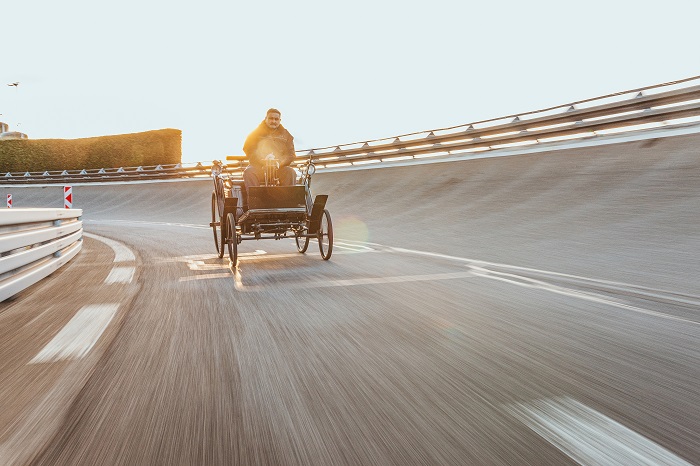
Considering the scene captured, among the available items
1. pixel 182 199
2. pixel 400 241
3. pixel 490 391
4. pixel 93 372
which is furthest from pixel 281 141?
pixel 182 199

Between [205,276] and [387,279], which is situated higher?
[387,279]

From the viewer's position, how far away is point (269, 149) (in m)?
9.78

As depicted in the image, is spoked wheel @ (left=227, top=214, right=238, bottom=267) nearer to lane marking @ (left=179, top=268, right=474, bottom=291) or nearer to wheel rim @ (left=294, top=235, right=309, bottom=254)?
lane marking @ (left=179, top=268, right=474, bottom=291)

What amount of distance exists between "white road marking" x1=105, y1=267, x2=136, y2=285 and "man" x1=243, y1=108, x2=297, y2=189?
2.22 m

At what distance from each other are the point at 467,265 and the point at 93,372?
5.51 m

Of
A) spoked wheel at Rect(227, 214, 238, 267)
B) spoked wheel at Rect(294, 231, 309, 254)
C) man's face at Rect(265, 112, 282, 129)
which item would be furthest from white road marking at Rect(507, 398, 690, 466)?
spoked wheel at Rect(294, 231, 309, 254)

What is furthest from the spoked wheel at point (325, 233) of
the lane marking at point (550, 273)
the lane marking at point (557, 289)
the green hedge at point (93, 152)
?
the green hedge at point (93, 152)

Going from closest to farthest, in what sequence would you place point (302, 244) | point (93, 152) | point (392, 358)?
point (392, 358) < point (302, 244) < point (93, 152)

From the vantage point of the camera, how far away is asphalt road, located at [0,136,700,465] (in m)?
2.38

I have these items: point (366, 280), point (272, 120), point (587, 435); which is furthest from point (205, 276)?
point (587, 435)

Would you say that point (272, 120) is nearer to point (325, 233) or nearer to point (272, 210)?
point (272, 210)

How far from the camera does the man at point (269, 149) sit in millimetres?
9688

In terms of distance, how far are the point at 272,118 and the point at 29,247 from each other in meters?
4.06

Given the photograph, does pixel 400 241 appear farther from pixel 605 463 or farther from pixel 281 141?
pixel 605 463
